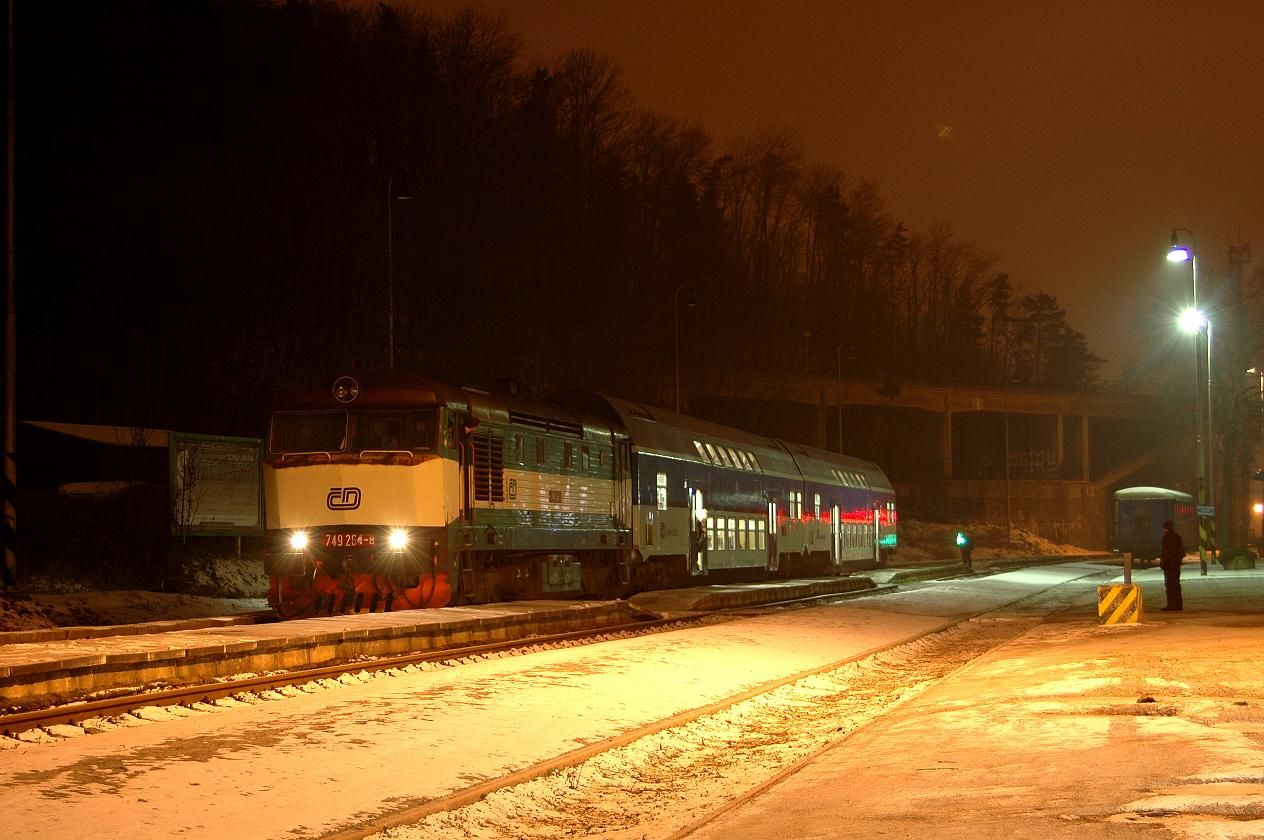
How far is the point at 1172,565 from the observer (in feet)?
82.1

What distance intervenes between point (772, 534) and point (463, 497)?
1764cm

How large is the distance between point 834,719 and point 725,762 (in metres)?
3.05

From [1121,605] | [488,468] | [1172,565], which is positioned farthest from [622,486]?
[1172,565]

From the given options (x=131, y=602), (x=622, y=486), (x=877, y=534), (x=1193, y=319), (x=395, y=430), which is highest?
(x=1193, y=319)

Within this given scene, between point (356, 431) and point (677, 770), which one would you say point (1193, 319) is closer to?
point (356, 431)

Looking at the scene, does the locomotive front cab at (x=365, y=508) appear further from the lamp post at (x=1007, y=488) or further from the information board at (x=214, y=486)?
the lamp post at (x=1007, y=488)

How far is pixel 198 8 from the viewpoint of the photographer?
142 ft

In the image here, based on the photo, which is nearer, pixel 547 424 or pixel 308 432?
pixel 308 432

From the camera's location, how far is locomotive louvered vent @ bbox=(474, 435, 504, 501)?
21.3 m

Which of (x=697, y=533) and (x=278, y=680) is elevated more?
(x=697, y=533)

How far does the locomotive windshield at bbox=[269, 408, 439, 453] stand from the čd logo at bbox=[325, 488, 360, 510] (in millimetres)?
627

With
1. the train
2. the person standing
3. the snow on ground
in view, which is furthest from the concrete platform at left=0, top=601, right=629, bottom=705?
the person standing

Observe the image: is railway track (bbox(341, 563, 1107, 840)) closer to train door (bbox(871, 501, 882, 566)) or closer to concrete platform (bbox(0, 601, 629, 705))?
concrete platform (bbox(0, 601, 629, 705))

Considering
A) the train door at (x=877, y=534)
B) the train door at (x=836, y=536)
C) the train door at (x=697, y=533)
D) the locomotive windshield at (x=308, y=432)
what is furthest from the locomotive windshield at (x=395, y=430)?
the train door at (x=877, y=534)
